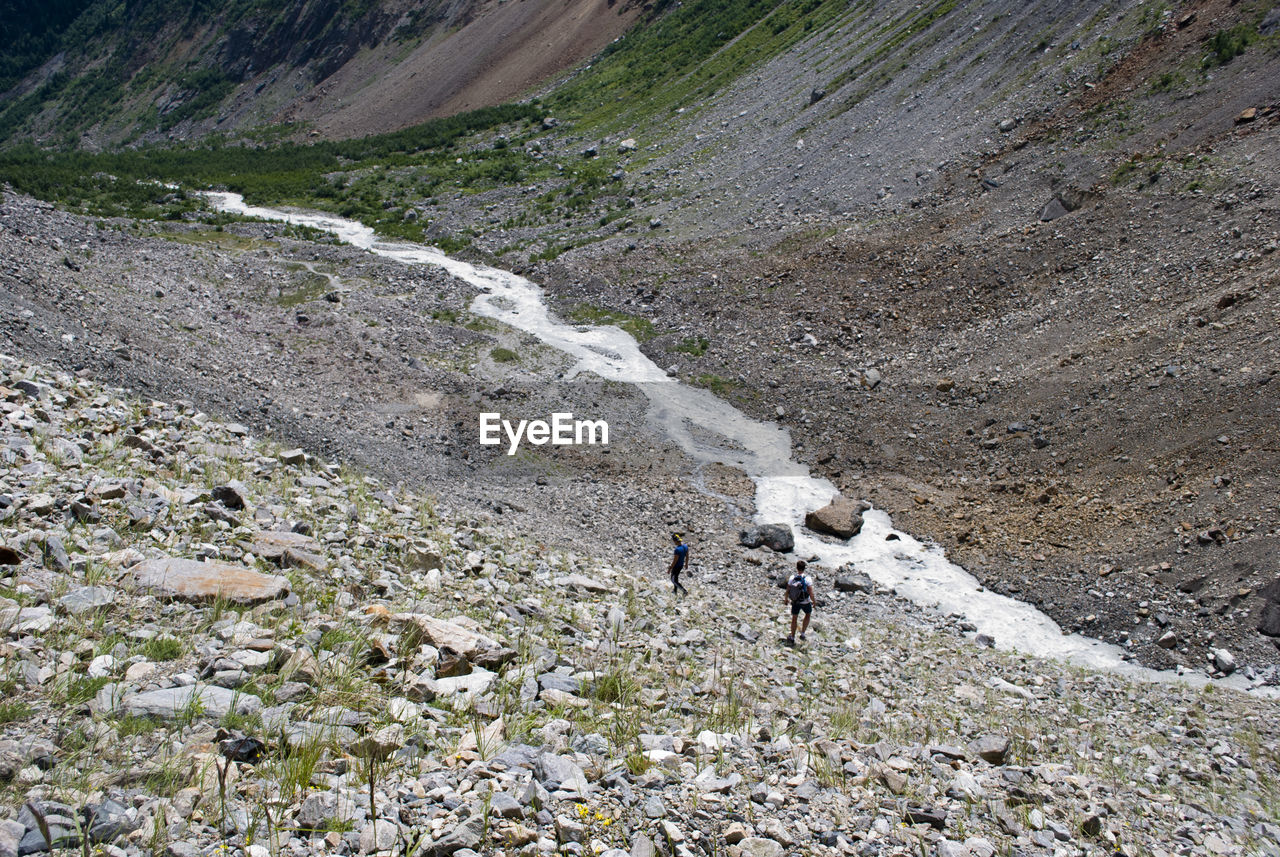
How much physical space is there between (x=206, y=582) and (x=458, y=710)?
3.97 m

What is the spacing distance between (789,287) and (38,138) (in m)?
125

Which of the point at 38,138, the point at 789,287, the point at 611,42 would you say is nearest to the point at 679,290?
the point at 789,287

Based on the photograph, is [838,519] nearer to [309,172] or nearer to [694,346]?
[694,346]

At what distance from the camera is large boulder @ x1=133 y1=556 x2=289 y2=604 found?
9.36m

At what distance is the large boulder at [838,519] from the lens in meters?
21.3

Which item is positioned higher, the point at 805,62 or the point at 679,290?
the point at 805,62

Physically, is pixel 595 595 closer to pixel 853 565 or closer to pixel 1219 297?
pixel 853 565

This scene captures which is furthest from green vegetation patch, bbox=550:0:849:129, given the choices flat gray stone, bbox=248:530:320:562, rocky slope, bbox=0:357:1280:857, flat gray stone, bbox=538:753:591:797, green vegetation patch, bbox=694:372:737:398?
flat gray stone, bbox=538:753:591:797

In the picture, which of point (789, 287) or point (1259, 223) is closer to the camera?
point (1259, 223)

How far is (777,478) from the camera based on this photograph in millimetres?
24500

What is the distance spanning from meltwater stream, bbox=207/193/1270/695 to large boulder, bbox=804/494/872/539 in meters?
0.28

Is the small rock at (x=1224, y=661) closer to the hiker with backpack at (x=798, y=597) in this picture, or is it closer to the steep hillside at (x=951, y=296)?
the steep hillside at (x=951, y=296)

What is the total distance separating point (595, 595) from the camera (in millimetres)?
15070

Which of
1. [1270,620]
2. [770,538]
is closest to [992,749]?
[1270,620]
